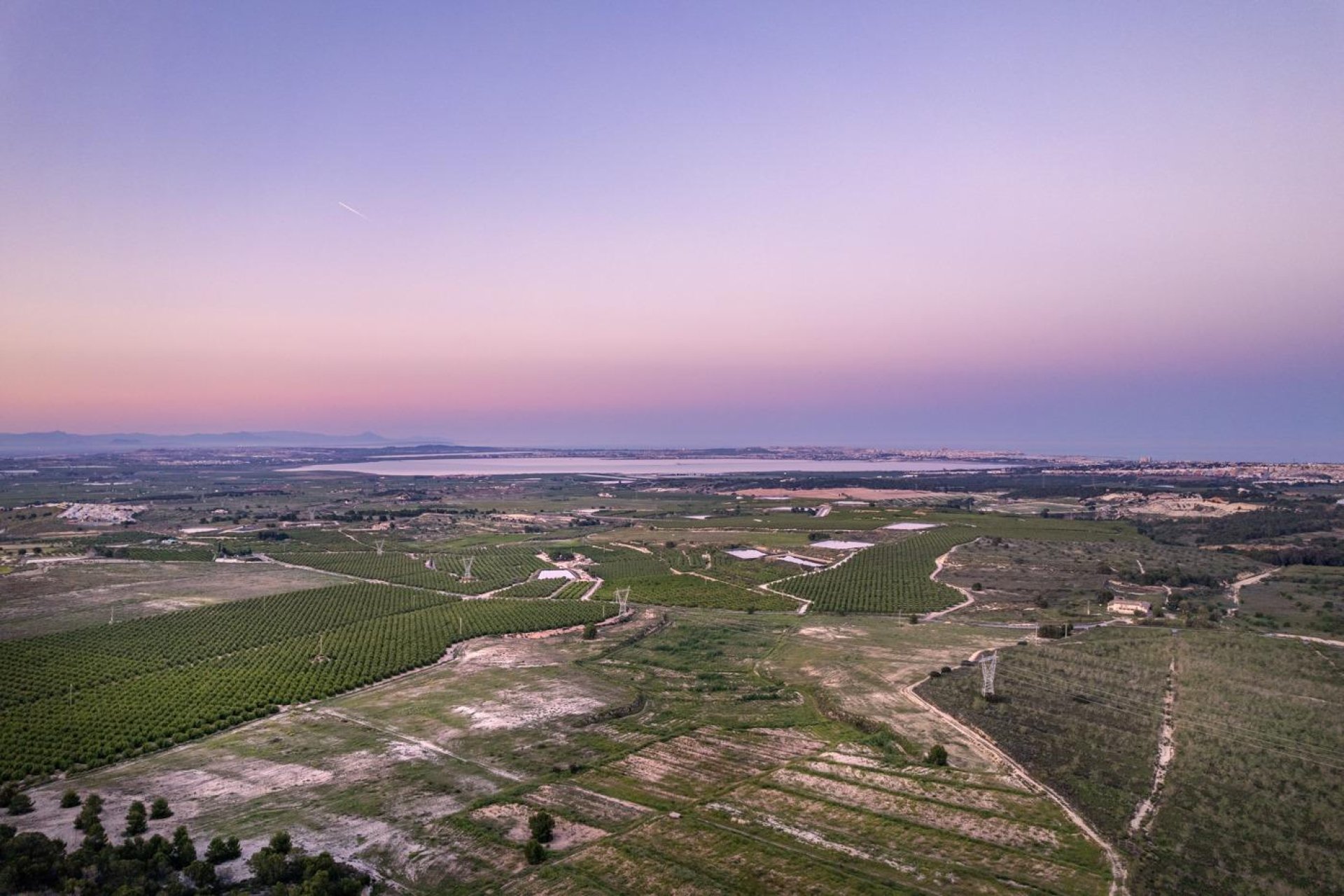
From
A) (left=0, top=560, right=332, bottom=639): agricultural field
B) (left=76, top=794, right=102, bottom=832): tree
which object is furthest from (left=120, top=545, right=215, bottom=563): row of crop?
(left=76, top=794, right=102, bottom=832): tree

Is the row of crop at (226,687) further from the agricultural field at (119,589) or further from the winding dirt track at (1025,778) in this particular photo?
the winding dirt track at (1025,778)

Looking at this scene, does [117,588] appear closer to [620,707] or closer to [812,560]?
[620,707]

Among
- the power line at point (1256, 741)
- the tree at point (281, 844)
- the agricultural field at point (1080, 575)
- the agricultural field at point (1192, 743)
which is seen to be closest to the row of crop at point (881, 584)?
the agricultural field at point (1080, 575)

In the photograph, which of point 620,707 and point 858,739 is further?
point 620,707

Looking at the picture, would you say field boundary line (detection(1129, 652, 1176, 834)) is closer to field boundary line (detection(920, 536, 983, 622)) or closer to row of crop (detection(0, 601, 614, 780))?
field boundary line (detection(920, 536, 983, 622))

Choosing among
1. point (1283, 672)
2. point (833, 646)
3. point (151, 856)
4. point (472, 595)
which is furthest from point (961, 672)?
point (472, 595)
